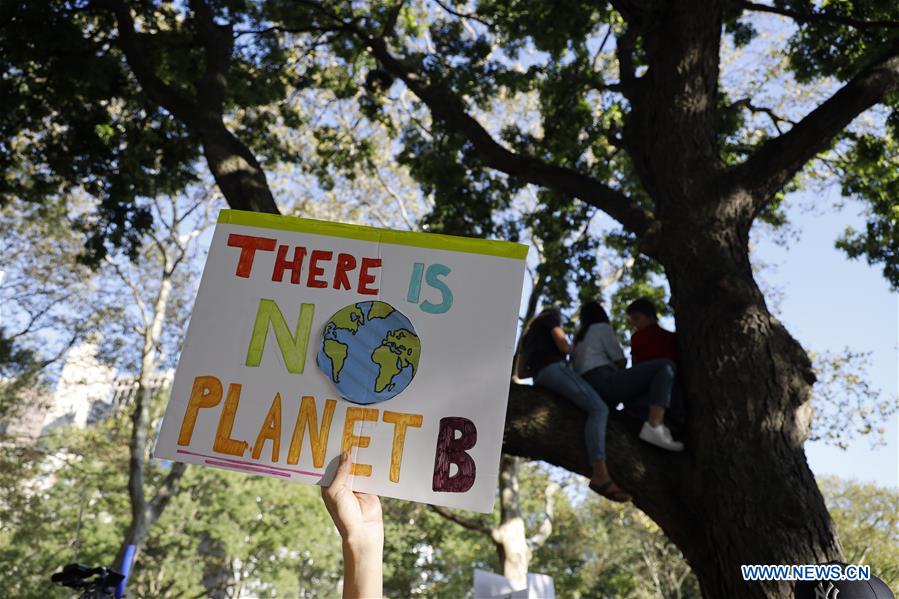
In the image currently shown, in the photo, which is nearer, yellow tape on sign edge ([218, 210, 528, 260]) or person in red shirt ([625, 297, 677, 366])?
yellow tape on sign edge ([218, 210, 528, 260])

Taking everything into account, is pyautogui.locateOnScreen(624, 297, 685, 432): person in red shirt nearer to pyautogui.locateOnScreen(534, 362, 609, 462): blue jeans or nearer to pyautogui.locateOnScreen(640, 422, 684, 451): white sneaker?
pyautogui.locateOnScreen(640, 422, 684, 451): white sneaker

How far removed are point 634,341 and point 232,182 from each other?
3.24 m

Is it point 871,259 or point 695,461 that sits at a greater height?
point 871,259

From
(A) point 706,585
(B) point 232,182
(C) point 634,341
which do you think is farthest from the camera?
(B) point 232,182

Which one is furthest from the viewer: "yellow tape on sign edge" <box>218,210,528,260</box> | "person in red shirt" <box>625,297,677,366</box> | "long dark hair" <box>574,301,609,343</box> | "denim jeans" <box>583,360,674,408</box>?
"long dark hair" <box>574,301,609,343</box>

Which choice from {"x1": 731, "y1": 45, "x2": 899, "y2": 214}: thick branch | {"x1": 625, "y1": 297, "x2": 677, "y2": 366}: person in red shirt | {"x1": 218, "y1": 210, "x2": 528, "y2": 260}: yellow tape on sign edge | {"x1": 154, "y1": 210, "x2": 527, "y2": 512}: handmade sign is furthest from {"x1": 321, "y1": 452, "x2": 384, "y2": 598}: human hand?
{"x1": 731, "y1": 45, "x2": 899, "y2": 214}: thick branch

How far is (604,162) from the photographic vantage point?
9570 mm

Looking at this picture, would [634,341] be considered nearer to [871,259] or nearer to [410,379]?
[410,379]

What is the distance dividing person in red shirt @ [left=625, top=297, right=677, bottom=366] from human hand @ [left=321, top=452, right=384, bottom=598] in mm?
2978

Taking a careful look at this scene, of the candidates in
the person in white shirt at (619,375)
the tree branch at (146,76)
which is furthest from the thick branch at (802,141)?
the tree branch at (146,76)

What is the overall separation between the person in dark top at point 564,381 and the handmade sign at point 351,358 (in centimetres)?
213

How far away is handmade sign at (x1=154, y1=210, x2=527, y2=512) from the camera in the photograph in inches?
81.2

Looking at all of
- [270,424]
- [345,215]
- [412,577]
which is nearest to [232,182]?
[270,424]

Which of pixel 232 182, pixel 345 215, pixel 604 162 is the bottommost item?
pixel 232 182
